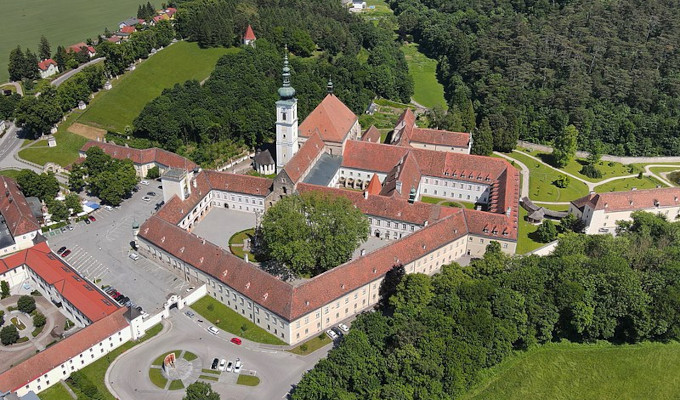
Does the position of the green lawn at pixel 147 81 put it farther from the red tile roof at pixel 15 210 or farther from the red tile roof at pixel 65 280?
the red tile roof at pixel 65 280

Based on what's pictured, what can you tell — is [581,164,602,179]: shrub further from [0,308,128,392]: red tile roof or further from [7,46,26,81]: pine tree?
[7,46,26,81]: pine tree

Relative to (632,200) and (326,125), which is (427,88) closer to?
(326,125)

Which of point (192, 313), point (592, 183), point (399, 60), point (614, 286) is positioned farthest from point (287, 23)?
point (614, 286)

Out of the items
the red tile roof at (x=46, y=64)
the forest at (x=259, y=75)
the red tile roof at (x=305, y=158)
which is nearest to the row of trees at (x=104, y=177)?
the forest at (x=259, y=75)

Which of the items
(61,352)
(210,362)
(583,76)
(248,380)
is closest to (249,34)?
(583,76)

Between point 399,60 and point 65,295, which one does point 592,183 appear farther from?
point 65,295
